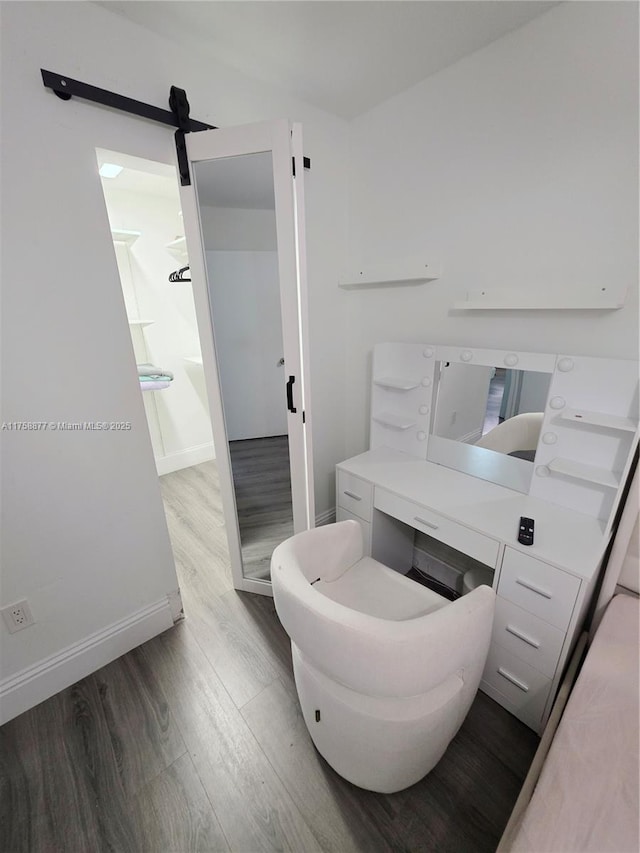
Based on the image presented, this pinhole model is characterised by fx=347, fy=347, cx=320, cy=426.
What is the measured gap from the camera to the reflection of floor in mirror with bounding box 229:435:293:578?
1802 mm

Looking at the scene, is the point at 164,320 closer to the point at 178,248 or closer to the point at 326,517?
the point at 178,248

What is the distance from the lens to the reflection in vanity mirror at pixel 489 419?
1459mm

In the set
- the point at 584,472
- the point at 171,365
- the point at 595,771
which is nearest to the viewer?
the point at 595,771

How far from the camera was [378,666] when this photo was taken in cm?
81

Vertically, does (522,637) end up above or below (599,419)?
below

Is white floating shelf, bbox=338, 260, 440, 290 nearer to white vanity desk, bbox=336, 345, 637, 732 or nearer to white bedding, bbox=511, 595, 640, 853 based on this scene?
white vanity desk, bbox=336, 345, 637, 732

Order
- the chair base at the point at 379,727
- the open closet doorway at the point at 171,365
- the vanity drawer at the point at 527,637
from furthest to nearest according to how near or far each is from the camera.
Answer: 1. the open closet doorway at the point at 171,365
2. the vanity drawer at the point at 527,637
3. the chair base at the point at 379,727

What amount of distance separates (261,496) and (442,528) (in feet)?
3.22

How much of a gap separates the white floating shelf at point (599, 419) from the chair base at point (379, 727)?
0.95 metres

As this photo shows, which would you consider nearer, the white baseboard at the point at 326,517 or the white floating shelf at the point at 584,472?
the white floating shelf at the point at 584,472

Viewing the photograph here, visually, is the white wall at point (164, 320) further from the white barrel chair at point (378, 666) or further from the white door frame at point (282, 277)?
the white barrel chair at point (378, 666)

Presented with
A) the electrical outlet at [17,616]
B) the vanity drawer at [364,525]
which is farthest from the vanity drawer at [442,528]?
the electrical outlet at [17,616]

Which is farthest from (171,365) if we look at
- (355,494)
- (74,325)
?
(355,494)

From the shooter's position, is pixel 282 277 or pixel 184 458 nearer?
pixel 282 277
